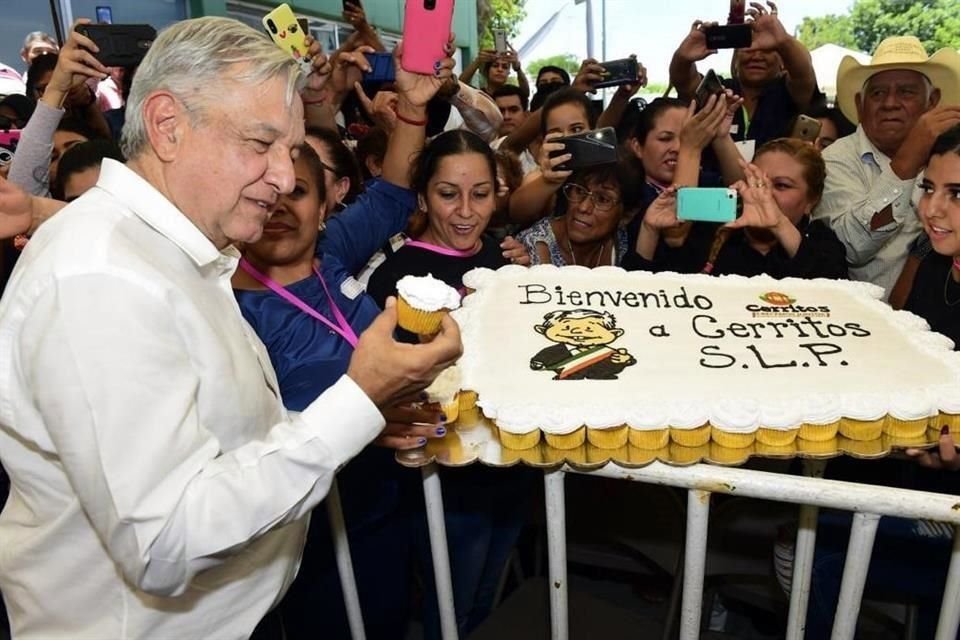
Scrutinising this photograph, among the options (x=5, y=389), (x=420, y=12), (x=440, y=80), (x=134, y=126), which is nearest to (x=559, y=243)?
(x=440, y=80)

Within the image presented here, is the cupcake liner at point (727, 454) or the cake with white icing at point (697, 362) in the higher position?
the cake with white icing at point (697, 362)

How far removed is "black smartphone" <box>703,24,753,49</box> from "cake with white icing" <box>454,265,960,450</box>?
1.91 m

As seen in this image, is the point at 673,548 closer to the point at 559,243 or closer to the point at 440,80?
the point at 559,243

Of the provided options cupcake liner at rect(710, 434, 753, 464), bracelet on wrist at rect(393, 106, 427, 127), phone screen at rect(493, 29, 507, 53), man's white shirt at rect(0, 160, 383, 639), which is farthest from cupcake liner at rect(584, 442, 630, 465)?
phone screen at rect(493, 29, 507, 53)

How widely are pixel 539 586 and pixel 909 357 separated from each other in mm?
917

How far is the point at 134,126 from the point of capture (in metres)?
0.92

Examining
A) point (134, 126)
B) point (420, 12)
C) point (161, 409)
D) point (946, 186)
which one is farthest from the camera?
point (420, 12)

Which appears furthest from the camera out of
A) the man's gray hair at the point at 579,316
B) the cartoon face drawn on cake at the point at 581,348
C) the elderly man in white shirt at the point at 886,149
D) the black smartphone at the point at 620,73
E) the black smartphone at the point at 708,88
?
the black smartphone at the point at 620,73

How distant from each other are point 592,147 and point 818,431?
146 centimetres

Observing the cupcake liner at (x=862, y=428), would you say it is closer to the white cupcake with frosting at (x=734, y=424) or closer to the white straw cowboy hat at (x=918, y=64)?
the white cupcake with frosting at (x=734, y=424)

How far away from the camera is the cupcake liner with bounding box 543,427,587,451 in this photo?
1044 millimetres

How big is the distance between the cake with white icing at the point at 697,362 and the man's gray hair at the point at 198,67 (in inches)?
23.9

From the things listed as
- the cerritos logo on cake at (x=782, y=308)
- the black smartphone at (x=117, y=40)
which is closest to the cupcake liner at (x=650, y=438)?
the cerritos logo on cake at (x=782, y=308)

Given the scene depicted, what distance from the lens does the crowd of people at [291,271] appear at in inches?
30.6
